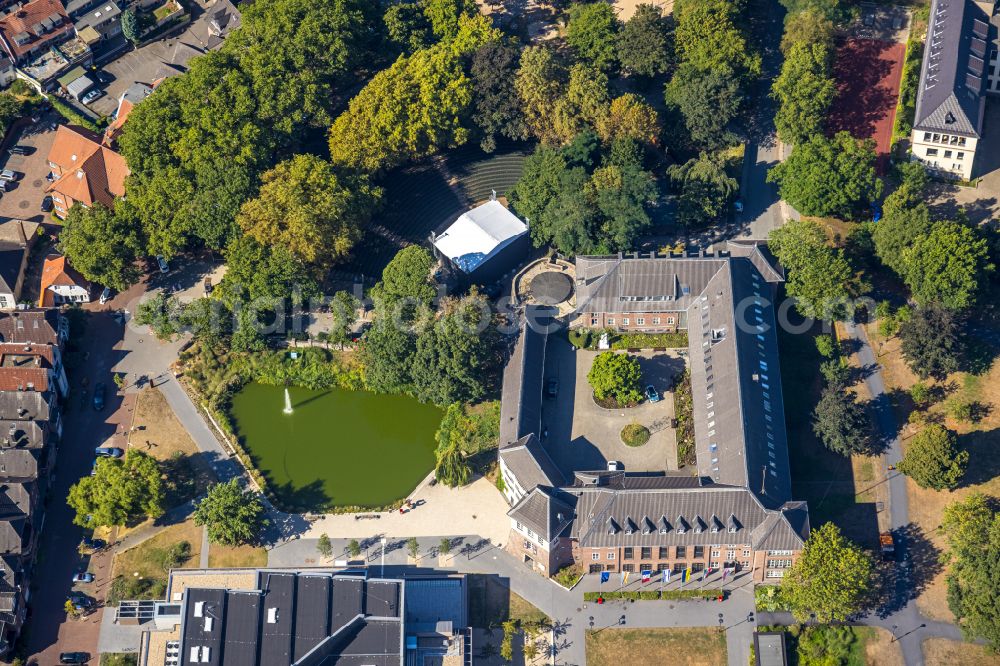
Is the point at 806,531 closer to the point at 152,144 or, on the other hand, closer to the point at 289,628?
the point at 289,628

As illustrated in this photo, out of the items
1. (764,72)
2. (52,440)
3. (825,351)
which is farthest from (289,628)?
(764,72)

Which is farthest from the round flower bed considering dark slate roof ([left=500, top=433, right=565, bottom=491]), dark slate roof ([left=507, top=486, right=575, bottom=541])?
dark slate roof ([left=507, top=486, right=575, bottom=541])

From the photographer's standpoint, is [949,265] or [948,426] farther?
[949,265]

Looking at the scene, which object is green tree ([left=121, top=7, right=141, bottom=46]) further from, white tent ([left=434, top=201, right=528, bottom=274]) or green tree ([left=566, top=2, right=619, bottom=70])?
green tree ([left=566, top=2, right=619, bottom=70])

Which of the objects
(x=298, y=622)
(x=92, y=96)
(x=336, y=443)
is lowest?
(x=298, y=622)

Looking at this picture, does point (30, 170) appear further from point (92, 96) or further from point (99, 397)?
point (99, 397)

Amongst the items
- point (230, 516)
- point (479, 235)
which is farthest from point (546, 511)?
point (479, 235)

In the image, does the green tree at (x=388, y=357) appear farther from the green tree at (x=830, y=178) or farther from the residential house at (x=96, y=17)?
the residential house at (x=96, y=17)
